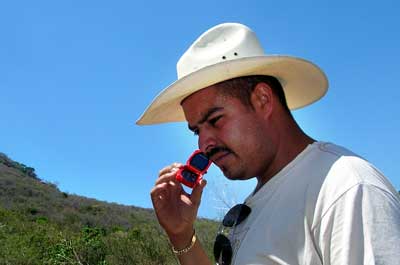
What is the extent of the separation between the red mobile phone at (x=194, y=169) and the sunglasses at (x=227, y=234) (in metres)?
0.21

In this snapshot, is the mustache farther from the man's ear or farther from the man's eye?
the man's ear

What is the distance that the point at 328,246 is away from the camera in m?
1.62

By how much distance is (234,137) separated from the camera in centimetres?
208

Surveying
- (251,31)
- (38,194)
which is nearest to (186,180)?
(251,31)

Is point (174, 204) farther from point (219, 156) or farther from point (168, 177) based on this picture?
point (219, 156)

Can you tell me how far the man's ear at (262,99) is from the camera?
7.15 ft

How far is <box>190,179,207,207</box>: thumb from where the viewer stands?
2.34 metres

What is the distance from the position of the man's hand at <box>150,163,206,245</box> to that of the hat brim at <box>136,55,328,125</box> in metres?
0.33

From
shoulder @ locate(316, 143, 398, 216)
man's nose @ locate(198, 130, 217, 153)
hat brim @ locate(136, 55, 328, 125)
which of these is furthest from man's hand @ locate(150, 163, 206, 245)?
shoulder @ locate(316, 143, 398, 216)

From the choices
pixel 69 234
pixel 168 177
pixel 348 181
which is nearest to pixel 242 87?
pixel 168 177

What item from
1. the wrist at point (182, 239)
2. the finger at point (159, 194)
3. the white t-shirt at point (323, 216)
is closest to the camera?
the white t-shirt at point (323, 216)

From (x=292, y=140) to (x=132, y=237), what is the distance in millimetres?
10058

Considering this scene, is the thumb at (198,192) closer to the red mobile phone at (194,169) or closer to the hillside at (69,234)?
the red mobile phone at (194,169)

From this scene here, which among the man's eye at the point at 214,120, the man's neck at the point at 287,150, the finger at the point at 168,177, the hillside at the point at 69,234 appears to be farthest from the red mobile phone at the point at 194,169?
the hillside at the point at 69,234
